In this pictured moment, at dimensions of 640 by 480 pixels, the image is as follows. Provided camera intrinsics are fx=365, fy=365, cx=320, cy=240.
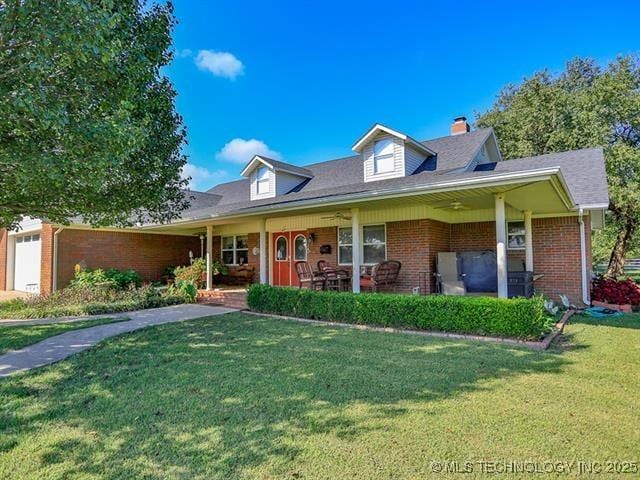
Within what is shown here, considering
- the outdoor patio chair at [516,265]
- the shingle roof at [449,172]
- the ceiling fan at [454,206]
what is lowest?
the outdoor patio chair at [516,265]

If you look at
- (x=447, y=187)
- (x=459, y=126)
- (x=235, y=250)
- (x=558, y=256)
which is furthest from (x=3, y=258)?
(x=558, y=256)

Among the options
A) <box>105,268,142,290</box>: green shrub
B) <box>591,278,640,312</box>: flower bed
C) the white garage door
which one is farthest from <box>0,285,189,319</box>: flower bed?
<box>591,278,640,312</box>: flower bed

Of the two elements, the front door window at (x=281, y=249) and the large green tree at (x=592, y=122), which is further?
the large green tree at (x=592, y=122)

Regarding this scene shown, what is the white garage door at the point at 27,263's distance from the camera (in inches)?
595

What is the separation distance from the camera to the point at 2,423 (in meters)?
3.60

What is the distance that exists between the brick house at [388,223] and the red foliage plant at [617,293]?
71 cm

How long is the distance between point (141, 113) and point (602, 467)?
8338mm

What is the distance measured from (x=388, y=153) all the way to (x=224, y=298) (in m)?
7.45

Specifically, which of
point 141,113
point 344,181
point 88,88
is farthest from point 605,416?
point 344,181

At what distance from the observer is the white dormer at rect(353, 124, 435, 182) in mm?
12375

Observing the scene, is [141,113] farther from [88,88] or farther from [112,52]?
[112,52]

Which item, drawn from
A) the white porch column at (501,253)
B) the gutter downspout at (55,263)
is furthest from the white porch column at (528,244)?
the gutter downspout at (55,263)

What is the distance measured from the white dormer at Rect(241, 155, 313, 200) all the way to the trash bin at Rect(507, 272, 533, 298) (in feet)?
30.9

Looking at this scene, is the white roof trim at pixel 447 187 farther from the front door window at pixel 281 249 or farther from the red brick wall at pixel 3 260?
the red brick wall at pixel 3 260
